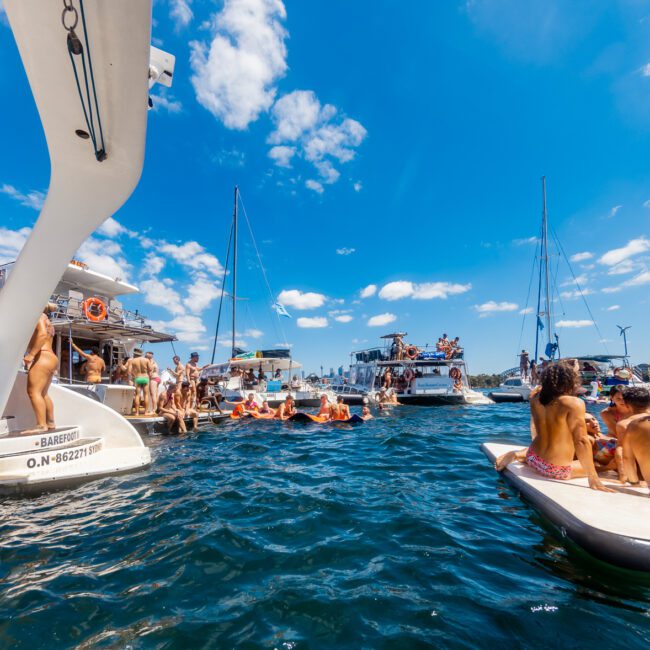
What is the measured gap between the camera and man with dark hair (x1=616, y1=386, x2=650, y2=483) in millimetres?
4059

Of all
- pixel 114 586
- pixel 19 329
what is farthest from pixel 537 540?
pixel 19 329

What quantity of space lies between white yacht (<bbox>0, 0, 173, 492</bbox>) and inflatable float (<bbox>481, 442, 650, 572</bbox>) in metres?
5.37

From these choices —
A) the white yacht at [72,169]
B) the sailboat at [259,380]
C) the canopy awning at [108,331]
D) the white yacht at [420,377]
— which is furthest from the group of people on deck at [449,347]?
the white yacht at [72,169]

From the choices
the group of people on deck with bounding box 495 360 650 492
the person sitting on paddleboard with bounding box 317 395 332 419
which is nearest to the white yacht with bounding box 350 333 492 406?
the person sitting on paddleboard with bounding box 317 395 332 419

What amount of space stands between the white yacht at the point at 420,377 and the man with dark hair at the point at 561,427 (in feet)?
64.2

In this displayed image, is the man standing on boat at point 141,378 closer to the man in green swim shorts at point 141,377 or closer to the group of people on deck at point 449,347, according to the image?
the man in green swim shorts at point 141,377

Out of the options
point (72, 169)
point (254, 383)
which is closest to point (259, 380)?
point (254, 383)

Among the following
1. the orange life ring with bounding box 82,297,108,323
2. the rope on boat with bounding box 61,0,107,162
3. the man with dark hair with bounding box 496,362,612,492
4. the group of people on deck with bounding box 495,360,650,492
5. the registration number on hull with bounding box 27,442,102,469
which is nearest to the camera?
the rope on boat with bounding box 61,0,107,162

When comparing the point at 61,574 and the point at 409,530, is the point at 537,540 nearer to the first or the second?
the point at 409,530

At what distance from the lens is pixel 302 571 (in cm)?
307

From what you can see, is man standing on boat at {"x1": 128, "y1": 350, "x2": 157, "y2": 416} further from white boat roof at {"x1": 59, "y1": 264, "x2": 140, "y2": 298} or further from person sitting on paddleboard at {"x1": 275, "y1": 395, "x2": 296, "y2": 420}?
white boat roof at {"x1": 59, "y1": 264, "x2": 140, "y2": 298}

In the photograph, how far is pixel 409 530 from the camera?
3887 mm

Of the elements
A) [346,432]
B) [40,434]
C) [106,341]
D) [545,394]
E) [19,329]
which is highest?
[106,341]

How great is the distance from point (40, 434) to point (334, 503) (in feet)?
15.4
